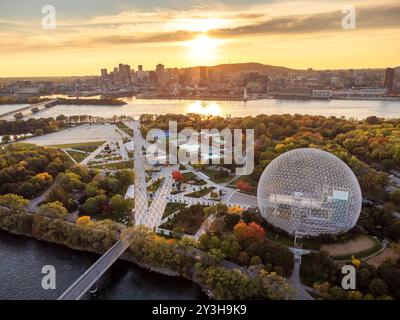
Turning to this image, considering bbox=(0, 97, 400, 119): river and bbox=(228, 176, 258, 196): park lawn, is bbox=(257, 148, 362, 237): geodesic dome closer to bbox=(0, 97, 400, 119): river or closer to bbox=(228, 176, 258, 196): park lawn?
bbox=(228, 176, 258, 196): park lawn

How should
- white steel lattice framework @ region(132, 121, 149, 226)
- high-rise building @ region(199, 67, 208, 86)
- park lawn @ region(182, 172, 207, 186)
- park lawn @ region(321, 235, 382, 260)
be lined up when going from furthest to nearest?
1. high-rise building @ region(199, 67, 208, 86)
2. park lawn @ region(182, 172, 207, 186)
3. white steel lattice framework @ region(132, 121, 149, 226)
4. park lawn @ region(321, 235, 382, 260)

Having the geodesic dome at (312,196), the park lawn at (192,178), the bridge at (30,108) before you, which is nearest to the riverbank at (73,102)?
the bridge at (30,108)

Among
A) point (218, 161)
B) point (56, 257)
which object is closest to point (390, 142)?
point (218, 161)

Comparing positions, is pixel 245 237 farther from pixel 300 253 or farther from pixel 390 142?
pixel 390 142

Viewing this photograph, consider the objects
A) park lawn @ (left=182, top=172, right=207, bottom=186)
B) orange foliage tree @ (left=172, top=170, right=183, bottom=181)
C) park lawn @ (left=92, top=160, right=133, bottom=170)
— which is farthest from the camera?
park lawn @ (left=92, top=160, right=133, bottom=170)

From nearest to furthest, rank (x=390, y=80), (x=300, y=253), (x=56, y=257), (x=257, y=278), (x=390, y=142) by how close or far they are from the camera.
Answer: (x=257, y=278)
(x=300, y=253)
(x=56, y=257)
(x=390, y=142)
(x=390, y=80)

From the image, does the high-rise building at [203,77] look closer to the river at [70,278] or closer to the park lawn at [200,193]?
the park lawn at [200,193]

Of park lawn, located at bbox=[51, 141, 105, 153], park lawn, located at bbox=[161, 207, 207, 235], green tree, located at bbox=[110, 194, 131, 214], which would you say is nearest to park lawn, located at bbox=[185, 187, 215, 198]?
park lawn, located at bbox=[161, 207, 207, 235]

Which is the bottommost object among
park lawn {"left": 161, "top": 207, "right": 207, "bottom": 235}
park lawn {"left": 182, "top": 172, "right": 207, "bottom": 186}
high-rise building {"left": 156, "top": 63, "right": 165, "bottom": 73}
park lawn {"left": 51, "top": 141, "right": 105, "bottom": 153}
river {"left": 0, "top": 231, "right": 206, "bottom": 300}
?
river {"left": 0, "top": 231, "right": 206, "bottom": 300}
